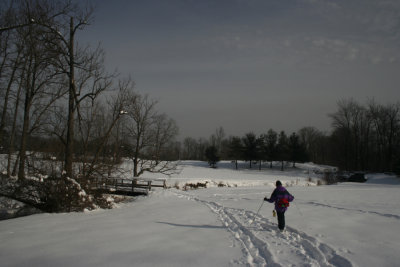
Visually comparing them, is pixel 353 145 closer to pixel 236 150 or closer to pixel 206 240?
pixel 236 150

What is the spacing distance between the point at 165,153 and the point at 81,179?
1577cm

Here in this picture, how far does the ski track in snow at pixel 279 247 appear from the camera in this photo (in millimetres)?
5266

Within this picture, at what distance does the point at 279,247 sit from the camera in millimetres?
6199

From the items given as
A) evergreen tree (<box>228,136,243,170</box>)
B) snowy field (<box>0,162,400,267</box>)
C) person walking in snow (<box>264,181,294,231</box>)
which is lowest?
snowy field (<box>0,162,400,267</box>)

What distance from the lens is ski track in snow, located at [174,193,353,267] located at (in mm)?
5266

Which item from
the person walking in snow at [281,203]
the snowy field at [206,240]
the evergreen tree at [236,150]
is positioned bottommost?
the snowy field at [206,240]

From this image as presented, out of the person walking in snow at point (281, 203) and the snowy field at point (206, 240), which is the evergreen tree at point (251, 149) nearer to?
the snowy field at point (206, 240)

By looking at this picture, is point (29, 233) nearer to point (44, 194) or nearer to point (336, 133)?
point (44, 194)

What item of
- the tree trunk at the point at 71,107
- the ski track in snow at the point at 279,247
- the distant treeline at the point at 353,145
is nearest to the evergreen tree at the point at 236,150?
the distant treeline at the point at 353,145

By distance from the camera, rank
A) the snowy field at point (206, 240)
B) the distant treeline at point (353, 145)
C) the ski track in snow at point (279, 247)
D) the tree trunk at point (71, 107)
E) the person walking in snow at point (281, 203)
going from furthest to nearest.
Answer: the distant treeline at point (353, 145)
the tree trunk at point (71, 107)
the person walking in snow at point (281, 203)
the snowy field at point (206, 240)
the ski track in snow at point (279, 247)

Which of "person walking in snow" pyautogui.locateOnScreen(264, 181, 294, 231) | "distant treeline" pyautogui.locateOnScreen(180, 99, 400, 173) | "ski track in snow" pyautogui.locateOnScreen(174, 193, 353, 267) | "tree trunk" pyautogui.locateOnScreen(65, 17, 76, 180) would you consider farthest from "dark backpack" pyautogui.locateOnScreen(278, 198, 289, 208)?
"distant treeline" pyautogui.locateOnScreen(180, 99, 400, 173)

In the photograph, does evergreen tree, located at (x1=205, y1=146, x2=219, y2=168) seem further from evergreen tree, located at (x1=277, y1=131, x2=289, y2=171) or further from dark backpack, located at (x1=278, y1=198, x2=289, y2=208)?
dark backpack, located at (x1=278, y1=198, x2=289, y2=208)

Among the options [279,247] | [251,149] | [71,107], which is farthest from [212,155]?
[279,247]

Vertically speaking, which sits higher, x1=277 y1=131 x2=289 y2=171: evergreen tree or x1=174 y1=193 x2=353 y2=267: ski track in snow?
x1=277 y1=131 x2=289 y2=171: evergreen tree
